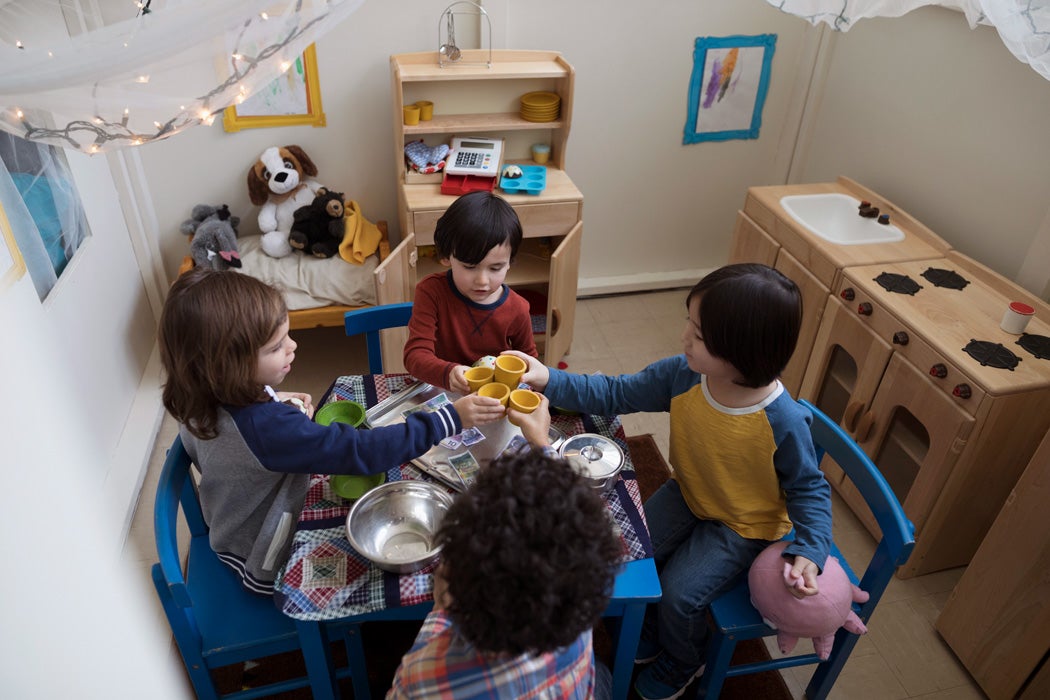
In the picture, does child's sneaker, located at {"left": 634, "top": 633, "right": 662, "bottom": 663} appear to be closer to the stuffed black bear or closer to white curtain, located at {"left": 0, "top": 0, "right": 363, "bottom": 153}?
white curtain, located at {"left": 0, "top": 0, "right": 363, "bottom": 153}

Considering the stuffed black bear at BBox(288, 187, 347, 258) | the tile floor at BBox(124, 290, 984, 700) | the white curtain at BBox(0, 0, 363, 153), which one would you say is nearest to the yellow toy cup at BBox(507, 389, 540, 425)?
the white curtain at BBox(0, 0, 363, 153)

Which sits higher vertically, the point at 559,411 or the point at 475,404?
the point at 475,404

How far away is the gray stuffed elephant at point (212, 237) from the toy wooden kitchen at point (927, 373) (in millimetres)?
2185

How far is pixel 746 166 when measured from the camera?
12.0 ft

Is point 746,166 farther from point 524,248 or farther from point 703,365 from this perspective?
point 703,365

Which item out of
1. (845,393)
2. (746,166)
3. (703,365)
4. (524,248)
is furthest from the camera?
(746,166)

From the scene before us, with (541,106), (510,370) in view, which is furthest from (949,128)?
(510,370)

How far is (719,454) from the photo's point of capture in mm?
1618

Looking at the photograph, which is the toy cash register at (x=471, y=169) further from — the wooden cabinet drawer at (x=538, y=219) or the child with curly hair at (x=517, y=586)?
the child with curly hair at (x=517, y=586)

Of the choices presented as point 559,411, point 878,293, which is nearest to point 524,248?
point 878,293

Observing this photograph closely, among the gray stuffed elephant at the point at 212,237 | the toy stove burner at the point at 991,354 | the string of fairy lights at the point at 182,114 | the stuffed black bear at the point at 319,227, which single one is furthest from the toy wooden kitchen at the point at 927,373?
the gray stuffed elephant at the point at 212,237

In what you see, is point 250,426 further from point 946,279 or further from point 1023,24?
point 946,279

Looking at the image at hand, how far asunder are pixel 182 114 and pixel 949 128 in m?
2.61

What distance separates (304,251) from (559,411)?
1.78 metres
